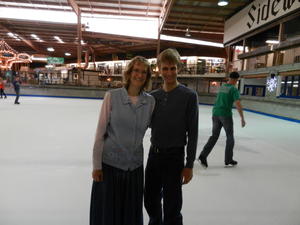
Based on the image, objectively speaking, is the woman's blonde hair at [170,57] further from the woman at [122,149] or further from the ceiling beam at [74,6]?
the ceiling beam at [74,6]

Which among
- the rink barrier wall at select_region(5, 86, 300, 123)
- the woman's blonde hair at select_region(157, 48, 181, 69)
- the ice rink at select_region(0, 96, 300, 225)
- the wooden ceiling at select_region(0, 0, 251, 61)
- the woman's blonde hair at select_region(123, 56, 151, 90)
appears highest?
the wooden ceiling at select_region(0, 0, 251, 61)

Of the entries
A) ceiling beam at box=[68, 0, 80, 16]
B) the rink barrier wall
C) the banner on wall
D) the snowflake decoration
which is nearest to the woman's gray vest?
the rink barrier wall

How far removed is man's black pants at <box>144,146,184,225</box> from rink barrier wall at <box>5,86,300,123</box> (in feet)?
30.1

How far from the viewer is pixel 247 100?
43.6 ft

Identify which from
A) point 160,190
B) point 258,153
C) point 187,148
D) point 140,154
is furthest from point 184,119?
point 258,153

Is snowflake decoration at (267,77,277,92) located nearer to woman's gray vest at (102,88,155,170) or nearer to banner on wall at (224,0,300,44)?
banner on wall at (224,0,300,44)

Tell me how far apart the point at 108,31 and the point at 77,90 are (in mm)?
5783

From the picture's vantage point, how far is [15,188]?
2250mm

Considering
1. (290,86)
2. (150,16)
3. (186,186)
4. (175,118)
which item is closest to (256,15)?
(290,86)

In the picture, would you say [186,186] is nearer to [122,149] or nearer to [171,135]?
[171,135]

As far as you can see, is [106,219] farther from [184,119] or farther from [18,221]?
[18,221]

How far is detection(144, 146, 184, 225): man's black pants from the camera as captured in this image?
138 centimetres

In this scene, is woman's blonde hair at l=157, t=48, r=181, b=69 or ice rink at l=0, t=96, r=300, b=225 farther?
ice rink at l=0, t=96, r=300, b=225

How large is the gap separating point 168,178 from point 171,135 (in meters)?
0.30
